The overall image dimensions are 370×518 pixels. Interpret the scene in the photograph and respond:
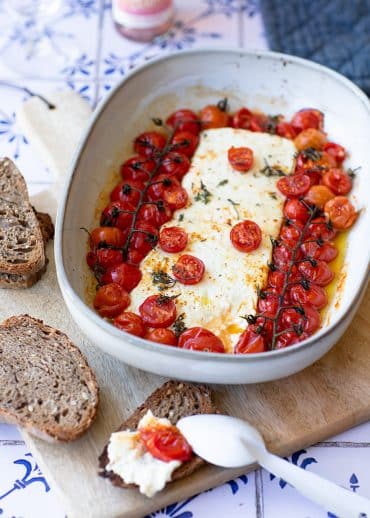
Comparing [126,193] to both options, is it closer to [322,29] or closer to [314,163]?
[314,163]

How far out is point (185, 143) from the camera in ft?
11.8

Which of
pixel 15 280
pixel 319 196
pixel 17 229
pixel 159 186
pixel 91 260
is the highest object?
pixel 319 196

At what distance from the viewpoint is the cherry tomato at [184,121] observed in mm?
3727

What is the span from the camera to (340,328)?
8.77ft

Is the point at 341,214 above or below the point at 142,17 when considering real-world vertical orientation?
above

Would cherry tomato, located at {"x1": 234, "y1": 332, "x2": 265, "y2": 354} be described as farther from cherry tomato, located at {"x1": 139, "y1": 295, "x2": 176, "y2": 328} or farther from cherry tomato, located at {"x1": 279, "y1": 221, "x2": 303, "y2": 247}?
cherry tomato, located at {"x1": 279, "y1": 221, "x2": 303, "y2": 247}

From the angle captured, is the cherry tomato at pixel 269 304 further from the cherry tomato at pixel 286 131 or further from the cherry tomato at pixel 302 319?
the cherry tomato at pixel 286 131

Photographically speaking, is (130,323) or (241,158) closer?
(130,323)

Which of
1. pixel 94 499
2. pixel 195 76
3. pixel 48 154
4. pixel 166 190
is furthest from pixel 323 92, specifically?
pixel 94 499

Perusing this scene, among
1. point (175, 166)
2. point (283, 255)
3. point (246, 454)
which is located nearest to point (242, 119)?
point (175, 166)

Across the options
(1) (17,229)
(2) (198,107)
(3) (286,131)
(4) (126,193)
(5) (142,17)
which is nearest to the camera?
(1) (17,229)

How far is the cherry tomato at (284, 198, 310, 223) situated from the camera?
3350 mm

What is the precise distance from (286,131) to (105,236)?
3.69ft

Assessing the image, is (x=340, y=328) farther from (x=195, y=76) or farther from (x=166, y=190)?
(x=195, y=76)
